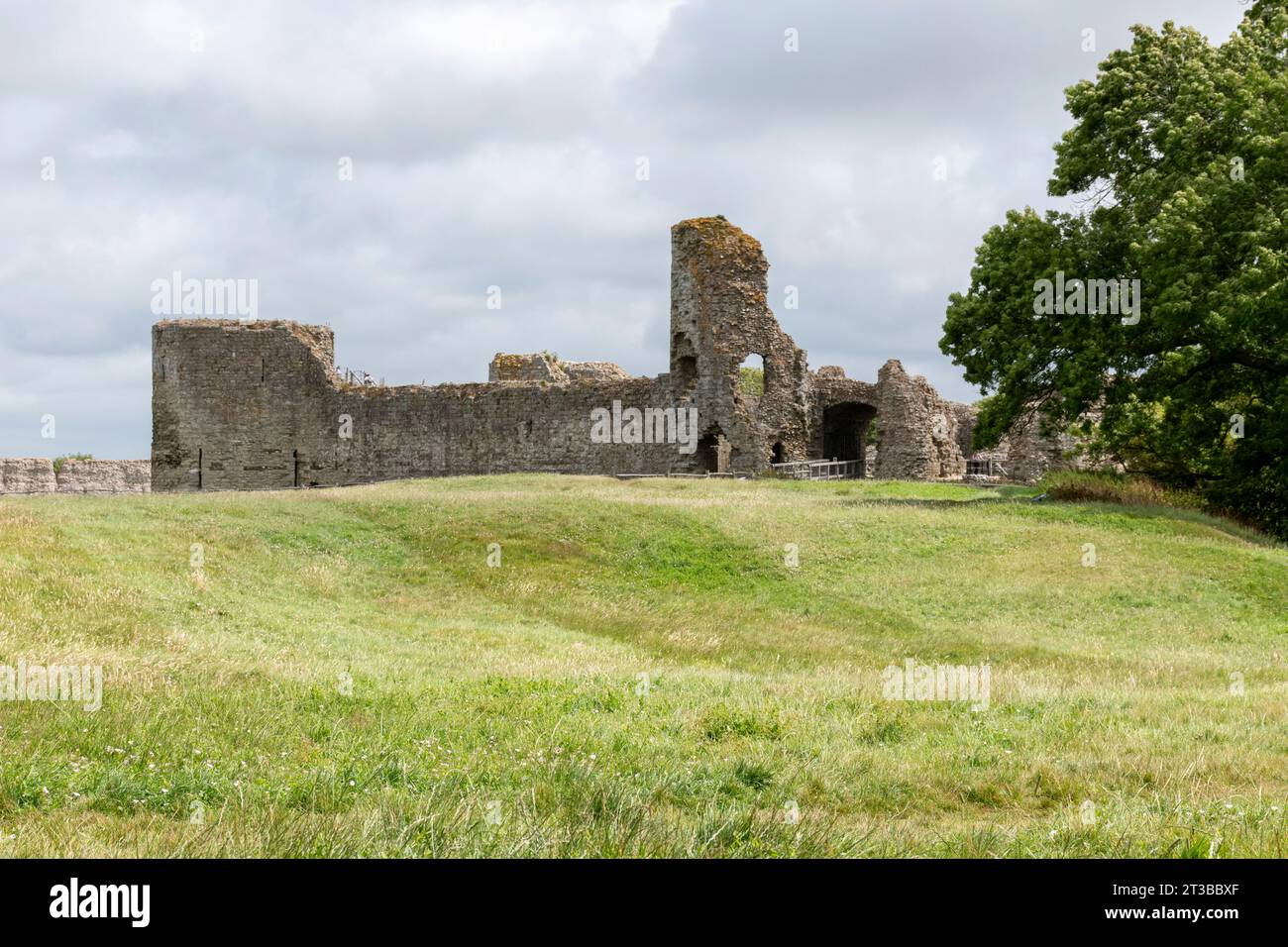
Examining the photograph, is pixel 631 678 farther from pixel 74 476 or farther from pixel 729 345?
pixel 74 476

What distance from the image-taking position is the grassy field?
638 cm

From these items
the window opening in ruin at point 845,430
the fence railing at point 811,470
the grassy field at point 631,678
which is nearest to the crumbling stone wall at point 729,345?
the fence railing at point 811,470

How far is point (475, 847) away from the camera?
539 centimetres

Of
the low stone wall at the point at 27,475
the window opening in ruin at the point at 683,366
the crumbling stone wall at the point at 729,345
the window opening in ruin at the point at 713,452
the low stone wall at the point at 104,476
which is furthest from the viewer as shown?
the low stone wall at the point at 104,476

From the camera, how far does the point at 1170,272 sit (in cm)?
2803

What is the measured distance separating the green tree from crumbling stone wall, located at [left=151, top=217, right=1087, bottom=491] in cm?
1035

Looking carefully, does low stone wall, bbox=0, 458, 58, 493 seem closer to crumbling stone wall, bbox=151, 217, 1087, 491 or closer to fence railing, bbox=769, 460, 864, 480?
crumbling stone wall, bbox=151, 217, 1087, 491

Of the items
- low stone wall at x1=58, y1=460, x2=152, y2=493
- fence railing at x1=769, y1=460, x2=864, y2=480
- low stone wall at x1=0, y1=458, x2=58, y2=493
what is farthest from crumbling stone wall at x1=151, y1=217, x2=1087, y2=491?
low stone wall at x1=58, y1=460, x2=152, y2=493

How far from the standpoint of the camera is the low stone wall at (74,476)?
2057 inches

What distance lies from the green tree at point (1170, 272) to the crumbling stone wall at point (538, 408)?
34.0 feet

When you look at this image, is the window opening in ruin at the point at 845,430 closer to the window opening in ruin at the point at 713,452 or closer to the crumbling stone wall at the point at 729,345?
the crumbling stone wall at the point at 729,345

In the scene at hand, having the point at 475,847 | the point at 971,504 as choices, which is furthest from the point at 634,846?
the point at 971,504
